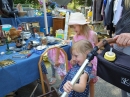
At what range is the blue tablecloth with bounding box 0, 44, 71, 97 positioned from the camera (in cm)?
150

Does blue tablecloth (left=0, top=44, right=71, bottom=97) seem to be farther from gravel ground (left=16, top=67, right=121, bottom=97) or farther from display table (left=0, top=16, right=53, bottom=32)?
display table (left=0, top=16, right=53, bottom=32)

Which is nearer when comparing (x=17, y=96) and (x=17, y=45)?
(x=17, y=45)

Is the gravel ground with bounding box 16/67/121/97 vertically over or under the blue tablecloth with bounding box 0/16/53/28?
under

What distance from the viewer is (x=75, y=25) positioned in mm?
2094

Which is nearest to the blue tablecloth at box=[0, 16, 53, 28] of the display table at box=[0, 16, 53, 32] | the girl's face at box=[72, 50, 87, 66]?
the display table at box=[0, 16, 53, 32]

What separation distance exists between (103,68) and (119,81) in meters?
0.14

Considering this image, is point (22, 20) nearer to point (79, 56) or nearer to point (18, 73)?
point (18, 73)

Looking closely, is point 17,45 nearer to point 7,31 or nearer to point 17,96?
point 7,31

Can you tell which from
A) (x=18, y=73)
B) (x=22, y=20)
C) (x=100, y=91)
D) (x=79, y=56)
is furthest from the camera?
(x=22, y=20)

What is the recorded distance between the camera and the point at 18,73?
5.22 ft

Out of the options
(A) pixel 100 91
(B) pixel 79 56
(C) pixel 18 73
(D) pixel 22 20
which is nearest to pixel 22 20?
(D) pixel 22 20

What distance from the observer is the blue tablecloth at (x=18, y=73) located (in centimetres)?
150

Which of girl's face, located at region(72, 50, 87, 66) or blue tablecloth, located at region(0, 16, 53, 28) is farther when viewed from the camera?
blue tablecloth, located at region(0, 16, 53, 28)

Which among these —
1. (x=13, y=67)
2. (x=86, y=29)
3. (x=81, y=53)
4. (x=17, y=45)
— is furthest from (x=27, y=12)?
(x=81, y=53)
